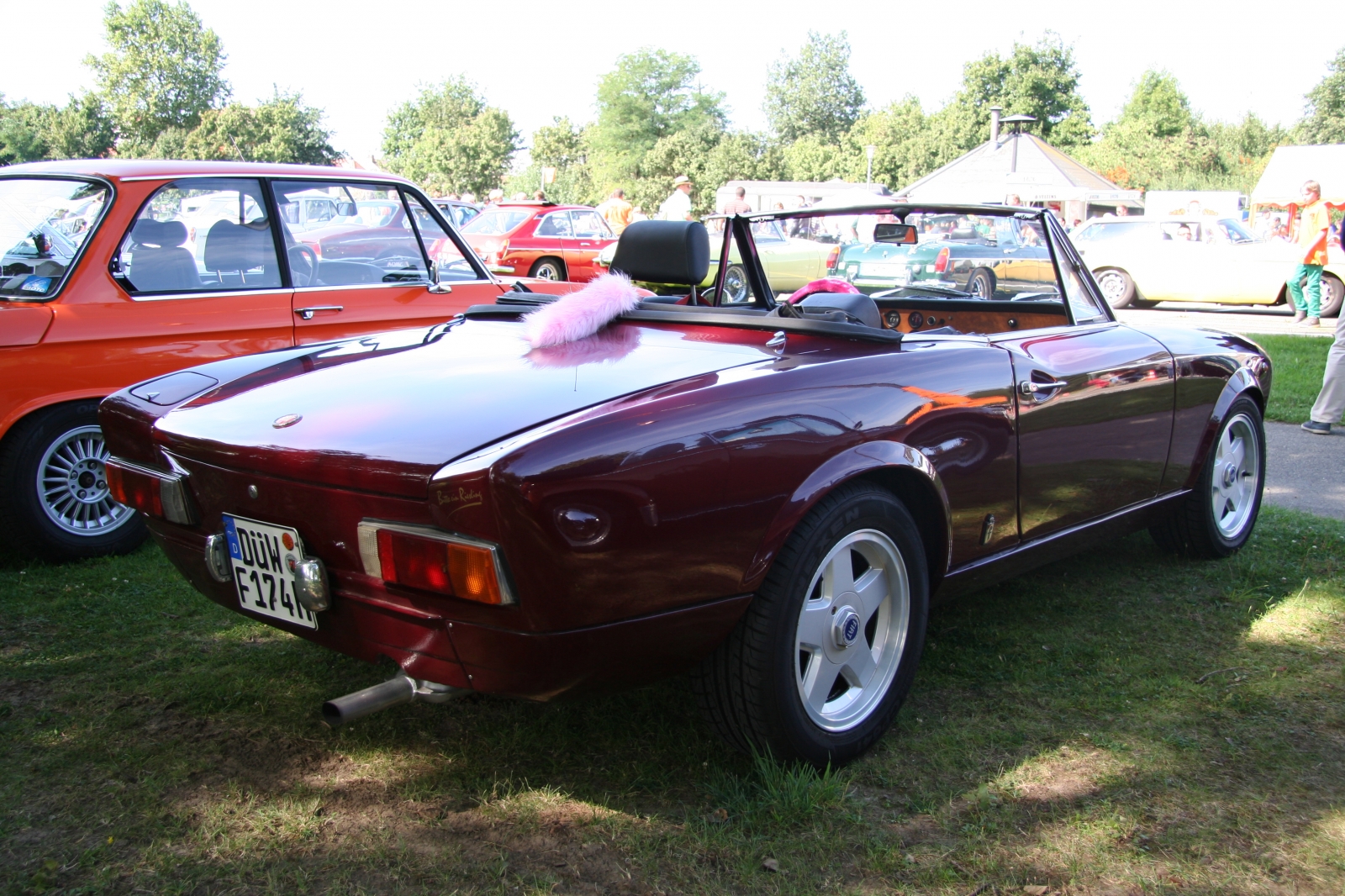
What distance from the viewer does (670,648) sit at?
197 cm

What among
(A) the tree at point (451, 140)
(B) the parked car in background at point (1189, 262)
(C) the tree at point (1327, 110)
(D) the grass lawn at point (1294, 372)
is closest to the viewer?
(D) the grass lawn at point (1294, 372)

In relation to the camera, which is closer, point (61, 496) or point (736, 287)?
point (736, 287)

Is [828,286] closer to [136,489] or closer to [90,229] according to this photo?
[136,489]

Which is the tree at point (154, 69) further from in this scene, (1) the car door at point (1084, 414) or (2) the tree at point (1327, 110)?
(1) the car door at point (1084, 414)

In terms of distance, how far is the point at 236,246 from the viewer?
4383 mm

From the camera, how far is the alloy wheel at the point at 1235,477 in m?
3.83

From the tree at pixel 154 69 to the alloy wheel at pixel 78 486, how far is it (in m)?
89.5

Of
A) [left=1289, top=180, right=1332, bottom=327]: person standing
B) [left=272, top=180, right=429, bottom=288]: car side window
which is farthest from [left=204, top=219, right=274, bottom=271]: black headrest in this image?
[left=1289, top=180, right=1332, bottom=327]: person standing

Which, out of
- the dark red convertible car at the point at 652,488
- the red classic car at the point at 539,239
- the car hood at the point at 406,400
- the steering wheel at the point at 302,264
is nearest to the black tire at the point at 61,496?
the steering wheel at the point at 302,264

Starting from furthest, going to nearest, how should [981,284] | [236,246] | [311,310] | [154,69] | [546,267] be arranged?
[154,69] < [546,267] < [311,310] < [236,246] < [981,284]

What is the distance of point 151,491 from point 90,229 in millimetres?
2092

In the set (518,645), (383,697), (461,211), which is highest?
(461,211)

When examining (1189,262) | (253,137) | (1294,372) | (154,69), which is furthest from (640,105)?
(1294,372)

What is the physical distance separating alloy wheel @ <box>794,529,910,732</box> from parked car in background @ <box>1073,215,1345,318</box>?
48.3ft
